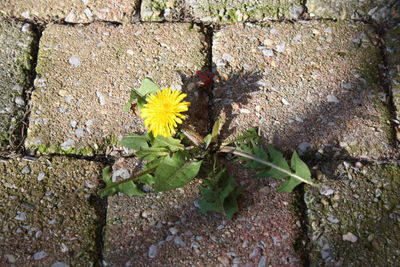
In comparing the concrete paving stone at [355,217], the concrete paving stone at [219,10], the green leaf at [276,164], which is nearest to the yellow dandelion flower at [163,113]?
the green leaf at [276,164]

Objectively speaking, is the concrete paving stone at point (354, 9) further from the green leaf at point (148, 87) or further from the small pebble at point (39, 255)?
the small pebble at point (39, 255)

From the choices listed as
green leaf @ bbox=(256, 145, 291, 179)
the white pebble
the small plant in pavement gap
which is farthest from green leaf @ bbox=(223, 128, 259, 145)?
the white pebble

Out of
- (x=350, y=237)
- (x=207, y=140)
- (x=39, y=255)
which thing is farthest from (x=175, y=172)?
(x=350, y=237)

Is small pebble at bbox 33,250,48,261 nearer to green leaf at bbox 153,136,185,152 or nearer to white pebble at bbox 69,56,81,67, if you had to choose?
green leaf at bbox 153,136,185,152

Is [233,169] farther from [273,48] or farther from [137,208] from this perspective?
[273,48]

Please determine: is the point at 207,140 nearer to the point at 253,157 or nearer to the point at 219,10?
the point at 253,157

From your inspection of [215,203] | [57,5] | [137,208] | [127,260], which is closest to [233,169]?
[215,203]
